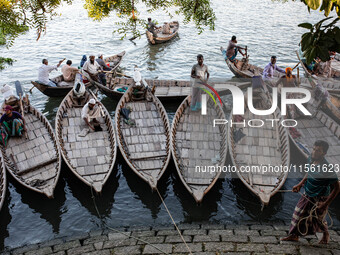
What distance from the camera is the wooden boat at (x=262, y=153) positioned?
7.68 metres

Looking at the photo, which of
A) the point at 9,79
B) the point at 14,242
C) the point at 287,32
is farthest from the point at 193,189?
the point at 287,32

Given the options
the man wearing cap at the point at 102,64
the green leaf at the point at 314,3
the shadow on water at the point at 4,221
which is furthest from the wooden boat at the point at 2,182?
the green leaf at the point at 314,3

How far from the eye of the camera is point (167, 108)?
1306 centimetres

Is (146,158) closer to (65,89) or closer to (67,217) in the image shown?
(67,217)

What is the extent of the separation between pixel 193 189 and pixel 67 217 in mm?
3383

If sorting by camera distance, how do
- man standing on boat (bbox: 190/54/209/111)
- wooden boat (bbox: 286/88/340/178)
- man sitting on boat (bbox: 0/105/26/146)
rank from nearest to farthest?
1. wooden boat (bbox: 286/88/340/178)
2. man sitting on boat (bbox: 0/105/26/146)
3. man standing on boat (bbox: 190/54/209/111)

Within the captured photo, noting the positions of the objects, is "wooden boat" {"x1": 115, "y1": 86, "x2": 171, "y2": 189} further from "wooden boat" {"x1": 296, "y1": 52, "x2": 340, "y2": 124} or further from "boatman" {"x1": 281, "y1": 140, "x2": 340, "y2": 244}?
"wooden boat" {"x1": 296, "y1": 52, "x2": 340, "y2": 124}

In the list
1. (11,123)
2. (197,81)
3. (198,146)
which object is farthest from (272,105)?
(11,123)

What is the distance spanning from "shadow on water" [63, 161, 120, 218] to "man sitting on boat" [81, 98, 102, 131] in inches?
61.6

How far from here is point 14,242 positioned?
7266 mm

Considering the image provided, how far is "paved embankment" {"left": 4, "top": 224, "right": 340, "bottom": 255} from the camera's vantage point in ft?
19.9

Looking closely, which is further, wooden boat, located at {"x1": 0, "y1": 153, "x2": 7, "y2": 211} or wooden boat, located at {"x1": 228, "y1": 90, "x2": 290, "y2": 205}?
wooden boat, located at {"x1": 228, "y1": 90, "x2": 290, "y2": 205}

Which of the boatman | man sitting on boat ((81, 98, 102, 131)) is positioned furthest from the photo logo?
the boatman

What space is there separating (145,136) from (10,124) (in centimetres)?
411
